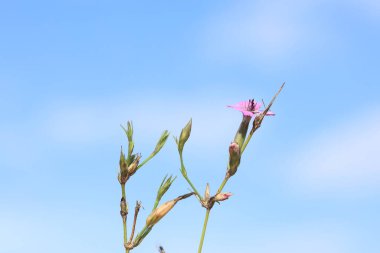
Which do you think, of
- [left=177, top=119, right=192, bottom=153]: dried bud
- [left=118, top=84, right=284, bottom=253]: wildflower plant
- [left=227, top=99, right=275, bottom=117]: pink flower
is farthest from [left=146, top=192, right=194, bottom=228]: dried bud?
[left=227, top=99, right=275, bottom=117]: pink flower

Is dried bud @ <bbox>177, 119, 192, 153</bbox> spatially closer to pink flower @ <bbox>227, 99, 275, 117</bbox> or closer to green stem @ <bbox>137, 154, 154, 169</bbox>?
green stem @ <bbox>137, 154, 154, 169</bbox>

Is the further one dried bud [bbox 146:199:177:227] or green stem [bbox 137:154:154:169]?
green stem [bbox 137:154:154:169]

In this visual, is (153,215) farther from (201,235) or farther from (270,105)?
(270,105)

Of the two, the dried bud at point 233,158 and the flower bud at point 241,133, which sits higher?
the flower bud at point 241,133

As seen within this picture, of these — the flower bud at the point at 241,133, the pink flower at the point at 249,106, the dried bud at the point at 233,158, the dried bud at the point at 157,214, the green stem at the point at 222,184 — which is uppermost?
the pink flower at the point at 249,106

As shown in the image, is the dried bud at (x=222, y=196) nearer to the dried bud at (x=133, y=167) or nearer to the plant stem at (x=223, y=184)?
the plant stem at (x=223, y=184)

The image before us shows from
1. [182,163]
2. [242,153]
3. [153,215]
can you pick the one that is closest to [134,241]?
[153,215]

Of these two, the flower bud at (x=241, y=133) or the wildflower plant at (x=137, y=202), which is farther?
the flower bud at (x=241, y=133)

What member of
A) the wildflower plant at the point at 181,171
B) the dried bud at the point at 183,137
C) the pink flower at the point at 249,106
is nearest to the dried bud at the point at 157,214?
the wildflower plant at the point at 181,171

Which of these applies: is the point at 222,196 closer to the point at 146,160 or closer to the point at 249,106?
the point at 146,160
